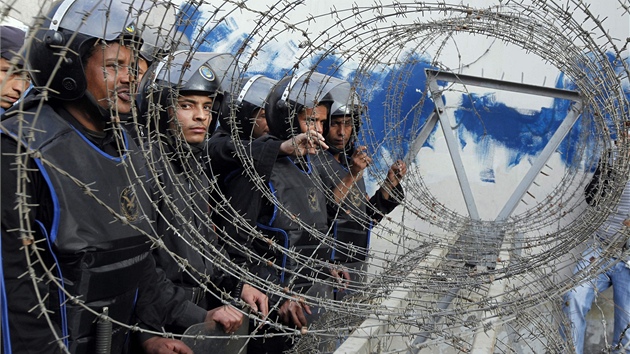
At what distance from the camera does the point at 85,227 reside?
1834 mm

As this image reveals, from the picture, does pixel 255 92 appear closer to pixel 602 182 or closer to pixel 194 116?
pixel 194 116

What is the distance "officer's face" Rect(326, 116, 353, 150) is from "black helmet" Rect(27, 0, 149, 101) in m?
2.21

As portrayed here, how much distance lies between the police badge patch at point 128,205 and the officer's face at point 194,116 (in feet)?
2.49

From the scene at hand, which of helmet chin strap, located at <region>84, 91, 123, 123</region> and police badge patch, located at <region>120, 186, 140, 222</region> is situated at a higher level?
helmet chin strap, located at <region>84, 91, 123, 123</region>

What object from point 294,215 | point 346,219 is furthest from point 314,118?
point 346,219

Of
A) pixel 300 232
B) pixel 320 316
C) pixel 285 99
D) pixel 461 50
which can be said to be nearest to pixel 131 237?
pixel 320 316

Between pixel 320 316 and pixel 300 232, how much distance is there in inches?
23.1

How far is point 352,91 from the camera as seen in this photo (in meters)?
3.86

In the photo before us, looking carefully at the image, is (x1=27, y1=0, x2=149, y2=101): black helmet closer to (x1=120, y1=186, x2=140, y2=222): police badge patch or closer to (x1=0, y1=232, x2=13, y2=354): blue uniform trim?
(x1=120, y1=186, x2=140, y2=222): police badge patch

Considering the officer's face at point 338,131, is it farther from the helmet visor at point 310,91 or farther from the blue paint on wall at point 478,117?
the blue paint on wall at point 478,117

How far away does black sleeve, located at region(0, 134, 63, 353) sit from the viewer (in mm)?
1691

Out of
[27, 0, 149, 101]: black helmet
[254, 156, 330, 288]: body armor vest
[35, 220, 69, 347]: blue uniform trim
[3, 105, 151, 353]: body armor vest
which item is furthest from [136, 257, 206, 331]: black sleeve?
[254, 156, 330, 288]: body armor vest

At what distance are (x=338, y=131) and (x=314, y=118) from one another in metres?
0.66

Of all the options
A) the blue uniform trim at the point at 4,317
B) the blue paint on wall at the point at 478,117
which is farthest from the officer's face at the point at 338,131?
the blue uniform trim at the point at 4,317
